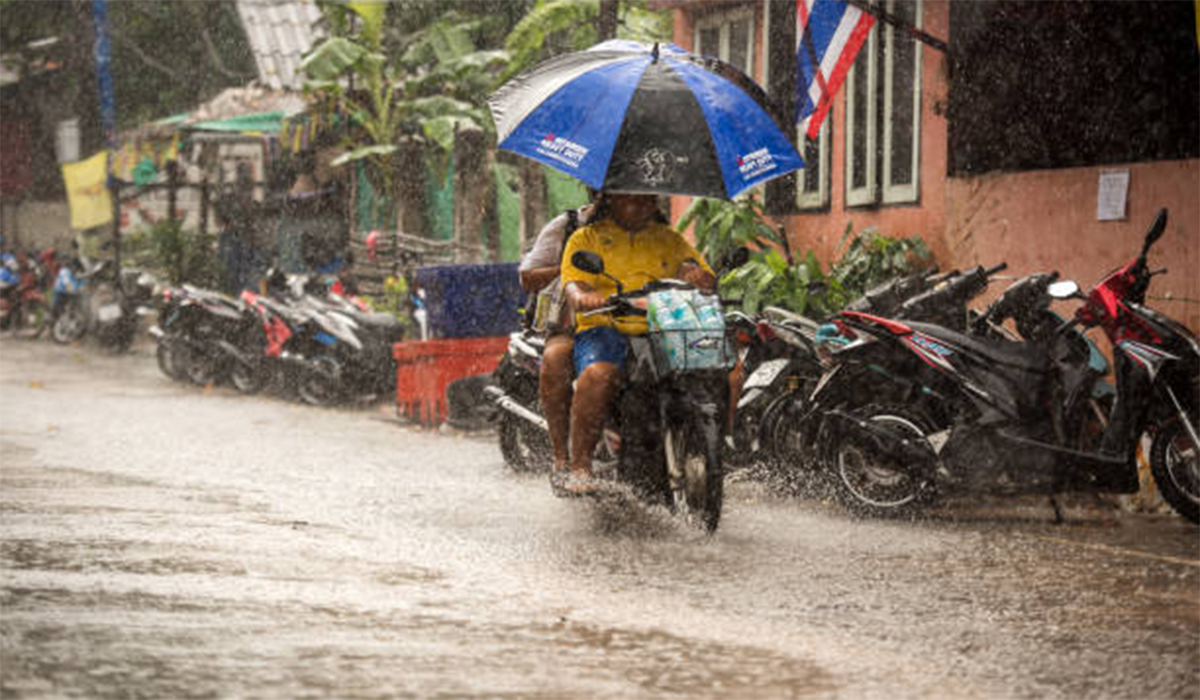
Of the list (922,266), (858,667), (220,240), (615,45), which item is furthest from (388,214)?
(858,667)

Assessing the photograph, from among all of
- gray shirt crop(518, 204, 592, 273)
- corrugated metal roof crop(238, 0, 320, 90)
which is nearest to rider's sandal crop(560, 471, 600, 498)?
gray shirt crop(518, 204, 592, 273)

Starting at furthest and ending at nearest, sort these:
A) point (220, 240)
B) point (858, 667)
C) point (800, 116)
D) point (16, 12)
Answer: point (16, 12)
point (220, 240)
point (800, 116)
point (858, 667)

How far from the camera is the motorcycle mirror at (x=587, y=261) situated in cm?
741

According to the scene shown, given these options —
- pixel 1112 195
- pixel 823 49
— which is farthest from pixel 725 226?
pixel 1112 195

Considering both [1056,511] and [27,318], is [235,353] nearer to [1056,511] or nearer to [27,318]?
[1056,511]

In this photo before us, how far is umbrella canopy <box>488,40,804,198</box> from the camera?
783cm

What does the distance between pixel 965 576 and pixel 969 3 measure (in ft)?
19.1

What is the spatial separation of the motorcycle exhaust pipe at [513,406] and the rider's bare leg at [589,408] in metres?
1.53

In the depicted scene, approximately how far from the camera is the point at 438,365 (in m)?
13.3

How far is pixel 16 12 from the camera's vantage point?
1247 inches

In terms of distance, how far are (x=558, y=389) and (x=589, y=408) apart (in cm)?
36

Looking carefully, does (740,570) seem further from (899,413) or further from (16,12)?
(16,12)

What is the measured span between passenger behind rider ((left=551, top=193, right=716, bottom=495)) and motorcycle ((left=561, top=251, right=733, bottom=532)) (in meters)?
0.10

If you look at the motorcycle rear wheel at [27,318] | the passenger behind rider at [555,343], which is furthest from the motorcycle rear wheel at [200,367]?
the passenger behind rider at [555,343]
